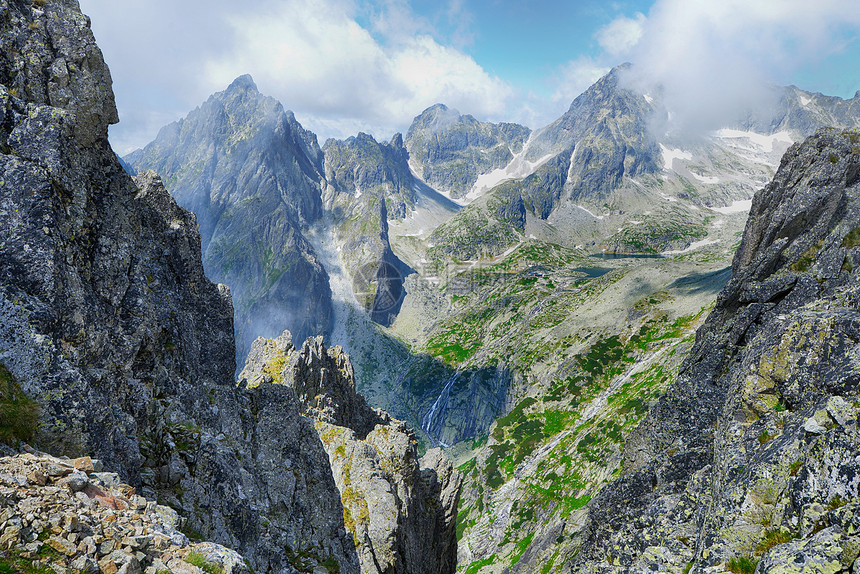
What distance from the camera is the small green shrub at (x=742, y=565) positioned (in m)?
13.4

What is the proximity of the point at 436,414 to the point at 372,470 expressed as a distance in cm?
16411

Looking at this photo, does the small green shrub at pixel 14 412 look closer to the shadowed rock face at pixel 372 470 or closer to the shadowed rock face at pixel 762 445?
the shadowed rock face at pixel 372 470

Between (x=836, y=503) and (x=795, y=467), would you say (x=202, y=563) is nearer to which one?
(x=836, y=503)

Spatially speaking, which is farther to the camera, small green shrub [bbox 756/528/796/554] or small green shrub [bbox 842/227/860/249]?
small green shrub [bbox 842/227/860/249]

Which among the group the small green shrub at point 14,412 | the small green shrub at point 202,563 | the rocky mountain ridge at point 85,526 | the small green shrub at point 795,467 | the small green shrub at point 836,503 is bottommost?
the small green shrub at point 836,503

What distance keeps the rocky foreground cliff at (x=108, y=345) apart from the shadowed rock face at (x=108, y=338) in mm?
51

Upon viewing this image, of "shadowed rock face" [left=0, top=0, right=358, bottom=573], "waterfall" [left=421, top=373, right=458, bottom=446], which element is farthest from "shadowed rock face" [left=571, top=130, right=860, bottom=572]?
"waterfall" [left=421, top=373, right=458, bottom=446]

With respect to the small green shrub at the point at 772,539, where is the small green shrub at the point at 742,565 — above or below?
below

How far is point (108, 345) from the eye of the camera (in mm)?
14672

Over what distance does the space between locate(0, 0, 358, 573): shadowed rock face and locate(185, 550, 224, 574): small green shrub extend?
15.1 ft

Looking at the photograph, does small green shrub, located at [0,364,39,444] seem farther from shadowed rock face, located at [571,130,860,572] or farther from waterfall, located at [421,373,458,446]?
waterfall, located at [421,373,458,446]

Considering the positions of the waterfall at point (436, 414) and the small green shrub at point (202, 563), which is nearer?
the small green shrub at point (202, 563)

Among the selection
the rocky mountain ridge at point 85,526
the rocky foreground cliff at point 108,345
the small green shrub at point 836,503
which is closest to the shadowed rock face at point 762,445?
the small green shrub at point 836,503

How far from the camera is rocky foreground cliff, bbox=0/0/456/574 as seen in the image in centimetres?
1189
